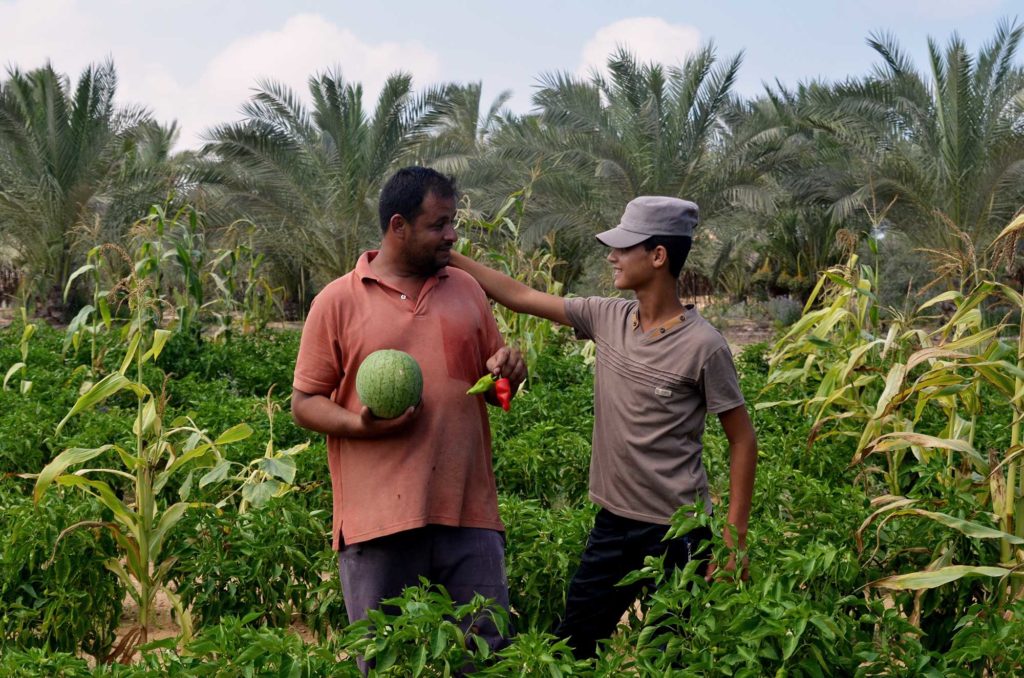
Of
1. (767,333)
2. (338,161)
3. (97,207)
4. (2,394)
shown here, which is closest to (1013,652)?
(2,394)

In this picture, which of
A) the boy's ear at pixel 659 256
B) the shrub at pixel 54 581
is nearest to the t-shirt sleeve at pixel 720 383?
the boy's ear at pixel 659 256

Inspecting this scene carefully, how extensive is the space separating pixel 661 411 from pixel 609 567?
1.45ft

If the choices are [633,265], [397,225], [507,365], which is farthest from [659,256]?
[397,225]

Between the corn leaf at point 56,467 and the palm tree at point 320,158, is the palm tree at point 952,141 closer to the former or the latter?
the palm tree at point 320,158

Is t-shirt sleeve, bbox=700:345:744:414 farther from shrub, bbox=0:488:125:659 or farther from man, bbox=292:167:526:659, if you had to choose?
shrub, bbox=0:488:125:659

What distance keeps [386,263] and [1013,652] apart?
64.8 inches

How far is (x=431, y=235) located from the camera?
251 cm

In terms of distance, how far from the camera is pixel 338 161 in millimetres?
14906

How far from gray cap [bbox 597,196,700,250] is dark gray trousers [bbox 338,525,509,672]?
0.81 meters

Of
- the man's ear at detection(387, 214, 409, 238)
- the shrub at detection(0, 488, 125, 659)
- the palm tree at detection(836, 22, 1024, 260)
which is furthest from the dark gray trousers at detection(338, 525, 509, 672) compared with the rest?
the palm tree at detection(836, 22, 1024, 260)

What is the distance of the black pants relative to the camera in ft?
8.71

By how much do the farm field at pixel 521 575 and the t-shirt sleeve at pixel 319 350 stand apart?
1.85 ft

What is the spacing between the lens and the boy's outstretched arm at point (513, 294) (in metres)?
2.90

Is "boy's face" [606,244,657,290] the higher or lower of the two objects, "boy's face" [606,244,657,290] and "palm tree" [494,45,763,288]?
the lower
